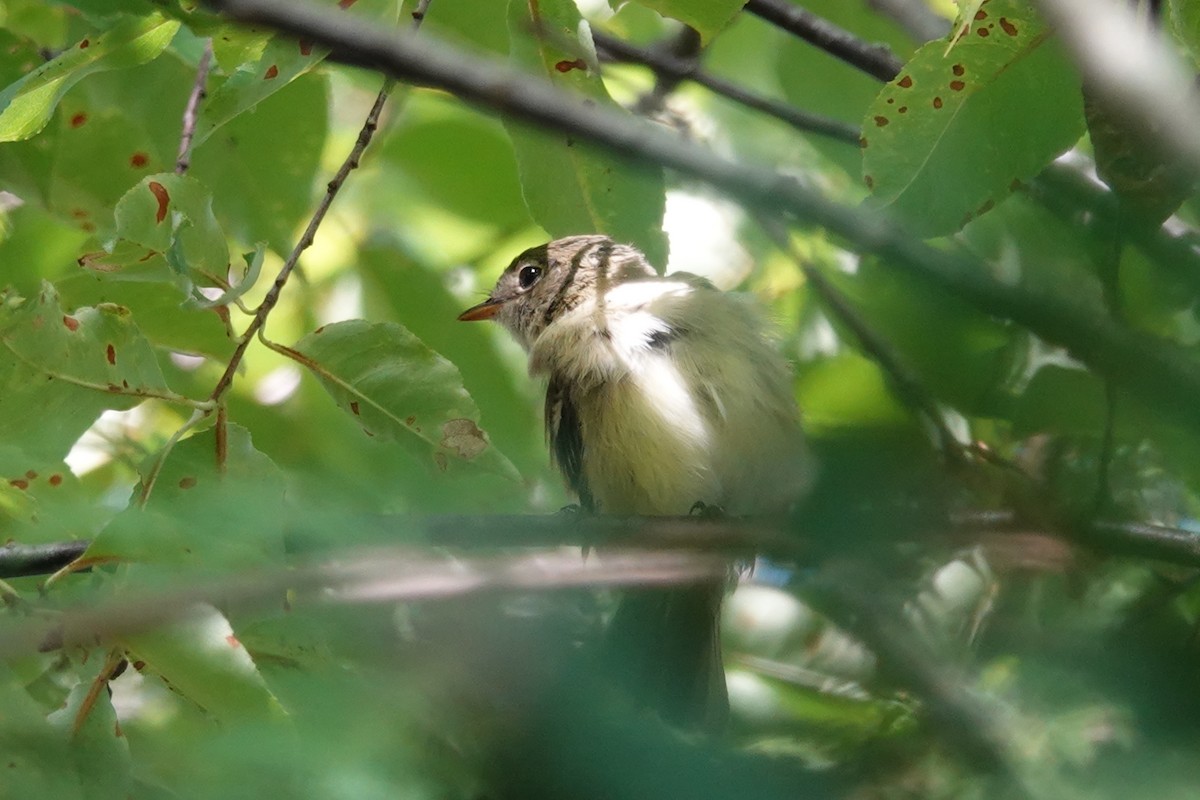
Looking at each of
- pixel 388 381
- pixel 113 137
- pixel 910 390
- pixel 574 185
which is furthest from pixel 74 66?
pixel 910 390

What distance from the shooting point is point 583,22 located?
282cm

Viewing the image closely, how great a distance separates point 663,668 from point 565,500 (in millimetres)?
869

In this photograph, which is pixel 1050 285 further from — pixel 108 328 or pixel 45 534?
pixel 108 328

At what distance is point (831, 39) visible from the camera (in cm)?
397

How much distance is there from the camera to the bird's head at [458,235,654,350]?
4840mm

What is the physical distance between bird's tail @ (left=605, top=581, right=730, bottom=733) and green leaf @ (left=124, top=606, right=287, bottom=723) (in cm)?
45

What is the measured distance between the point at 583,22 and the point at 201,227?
92cm

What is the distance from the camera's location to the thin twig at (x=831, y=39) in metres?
3.92

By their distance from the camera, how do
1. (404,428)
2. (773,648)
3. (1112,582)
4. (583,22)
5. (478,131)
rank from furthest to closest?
(478,131), (583,22), (404,428), (773,648), (1112,582)

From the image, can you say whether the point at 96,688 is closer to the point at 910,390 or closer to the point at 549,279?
the point at 910,390

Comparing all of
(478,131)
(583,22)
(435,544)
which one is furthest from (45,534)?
(478,131)

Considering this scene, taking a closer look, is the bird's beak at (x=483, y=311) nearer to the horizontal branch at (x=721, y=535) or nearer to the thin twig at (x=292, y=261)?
the thin twig at (x=292, y=261)

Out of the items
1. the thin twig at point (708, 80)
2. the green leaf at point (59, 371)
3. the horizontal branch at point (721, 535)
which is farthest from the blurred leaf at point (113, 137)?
the horizontal branch at point (721, 535)

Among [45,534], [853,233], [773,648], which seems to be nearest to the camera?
[853,233]
